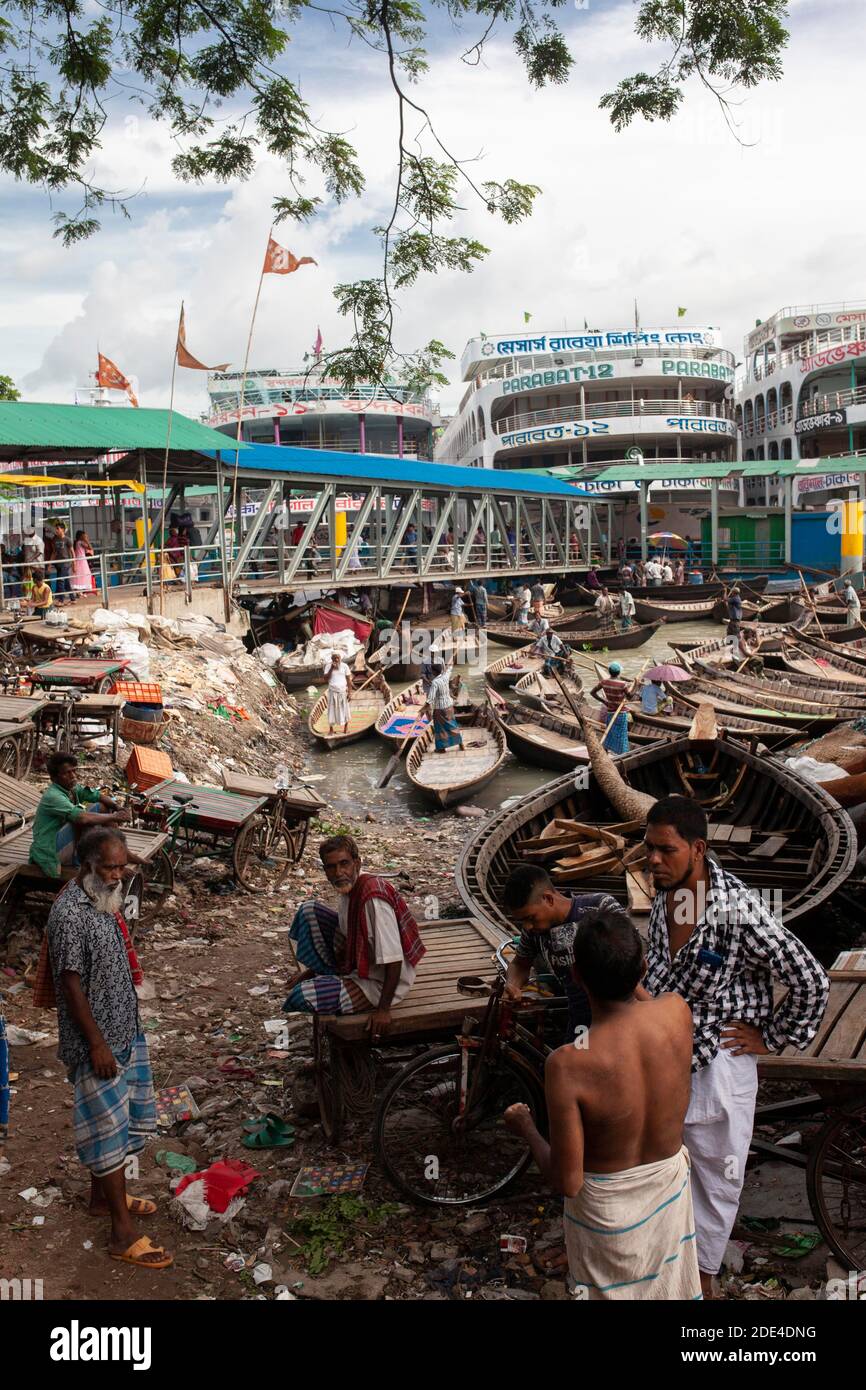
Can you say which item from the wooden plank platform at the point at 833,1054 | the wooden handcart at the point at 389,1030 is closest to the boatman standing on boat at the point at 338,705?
the wooden handcart at the point at 389,1030

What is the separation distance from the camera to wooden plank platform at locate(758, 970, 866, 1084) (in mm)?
3654

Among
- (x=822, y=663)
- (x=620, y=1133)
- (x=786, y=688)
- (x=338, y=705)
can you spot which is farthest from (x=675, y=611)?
(x=620, y=1133)

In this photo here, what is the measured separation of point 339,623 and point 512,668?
5631mm

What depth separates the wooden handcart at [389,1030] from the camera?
456 cm

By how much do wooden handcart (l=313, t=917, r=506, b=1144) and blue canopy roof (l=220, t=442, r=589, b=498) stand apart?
16.6 m

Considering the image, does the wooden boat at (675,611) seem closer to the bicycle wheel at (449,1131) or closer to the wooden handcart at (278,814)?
the wooden handcart at (278,814)

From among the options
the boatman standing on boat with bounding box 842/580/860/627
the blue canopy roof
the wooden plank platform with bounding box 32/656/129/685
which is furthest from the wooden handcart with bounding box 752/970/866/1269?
the boatman standing on boat with bounding box 842/580/860/627

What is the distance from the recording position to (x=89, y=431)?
16938 mm

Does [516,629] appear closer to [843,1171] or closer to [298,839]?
[298,839]

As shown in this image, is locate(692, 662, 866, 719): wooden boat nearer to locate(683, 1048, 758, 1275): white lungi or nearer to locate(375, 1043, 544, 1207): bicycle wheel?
locate(375, 1043, 544, 1207): bicycle wheel

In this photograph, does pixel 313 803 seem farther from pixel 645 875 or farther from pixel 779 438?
pixel 779 438

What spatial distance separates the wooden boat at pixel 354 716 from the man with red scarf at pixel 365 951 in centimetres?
1298

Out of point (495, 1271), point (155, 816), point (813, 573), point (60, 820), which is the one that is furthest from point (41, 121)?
point (813, 573)

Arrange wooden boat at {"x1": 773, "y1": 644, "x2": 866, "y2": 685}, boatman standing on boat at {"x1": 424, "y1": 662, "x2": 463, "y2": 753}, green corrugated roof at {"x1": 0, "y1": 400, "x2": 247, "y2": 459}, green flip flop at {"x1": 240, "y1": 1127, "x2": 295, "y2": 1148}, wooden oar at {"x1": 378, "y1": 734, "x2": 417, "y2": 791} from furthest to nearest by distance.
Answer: wooden boat at {"x1": 773, "y1": 644, "x2": 866, "y2": 685} < boatman standing on boat at {"x1": 424, "y1": 662, "x2": 463, "y2": 753} < green corrugated roof at {"x1": 0, "y1": 400, "x2": 247, "y2": 459} < wooden oar at {"x1": 378, "y1": 734, "x2": 417, "y2": 791} < green flip flop at {"x1": 240, "y1": 1127, "x2": 295, "y2": 1148}
